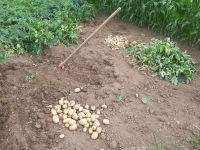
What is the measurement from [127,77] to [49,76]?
0.99 m

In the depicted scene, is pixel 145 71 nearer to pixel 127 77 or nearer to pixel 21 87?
pixel 127 77

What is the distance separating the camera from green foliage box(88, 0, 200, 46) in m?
5.64

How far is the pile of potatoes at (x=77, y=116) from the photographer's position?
12.9 ft

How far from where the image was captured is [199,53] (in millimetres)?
5672

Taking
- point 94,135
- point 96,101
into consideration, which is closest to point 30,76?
point 96,101

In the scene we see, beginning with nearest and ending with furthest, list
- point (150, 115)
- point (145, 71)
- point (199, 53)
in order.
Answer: point (150, 115) → point (145, 71) → point (199, 53)

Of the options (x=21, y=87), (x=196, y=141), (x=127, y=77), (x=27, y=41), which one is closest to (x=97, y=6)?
(x=27, y=41)

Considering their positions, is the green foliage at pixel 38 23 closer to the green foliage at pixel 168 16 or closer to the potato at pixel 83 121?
the green foliage at pixel 168 16

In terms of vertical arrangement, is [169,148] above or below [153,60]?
below

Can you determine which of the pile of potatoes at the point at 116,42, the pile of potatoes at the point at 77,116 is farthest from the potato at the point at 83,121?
the pile of potatoes at the point at 116,42

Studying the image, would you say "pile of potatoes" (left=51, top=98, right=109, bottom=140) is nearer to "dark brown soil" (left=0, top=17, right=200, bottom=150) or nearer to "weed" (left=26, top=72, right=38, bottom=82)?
"dark brown soil" (left=0, top=17, right=200, bottom=150)

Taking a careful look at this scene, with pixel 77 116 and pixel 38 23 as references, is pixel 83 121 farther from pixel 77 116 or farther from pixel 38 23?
pixel 38 23

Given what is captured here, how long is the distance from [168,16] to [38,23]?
2035mm

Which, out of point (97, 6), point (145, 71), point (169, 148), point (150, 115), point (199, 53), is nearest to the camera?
point (169, 148)
